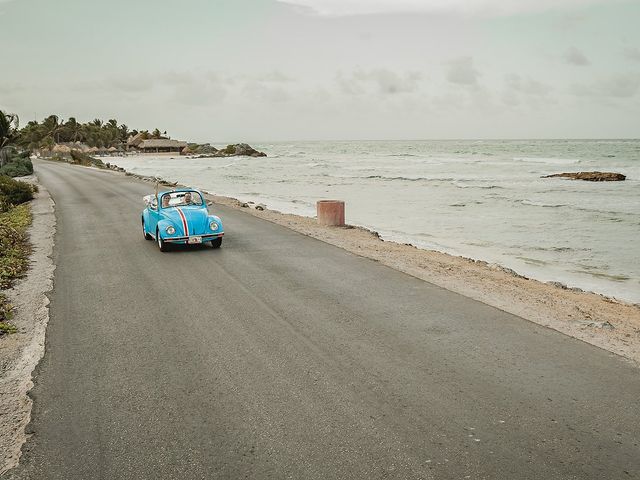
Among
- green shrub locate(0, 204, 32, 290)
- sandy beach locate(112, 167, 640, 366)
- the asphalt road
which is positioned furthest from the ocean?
green shrub locate(0, 204, 32, 290)

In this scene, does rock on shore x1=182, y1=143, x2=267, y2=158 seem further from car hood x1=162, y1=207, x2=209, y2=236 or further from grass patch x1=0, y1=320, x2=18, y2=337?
grass patch x1=0, y1=320, x2=18, y2=337

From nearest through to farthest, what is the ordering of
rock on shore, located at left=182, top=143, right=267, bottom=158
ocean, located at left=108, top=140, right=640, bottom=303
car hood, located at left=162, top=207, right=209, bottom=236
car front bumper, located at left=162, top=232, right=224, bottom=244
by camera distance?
car front bumper, located at left=162, top=232, right=224, bottom=244 < car hood, located at left=162, top=207, right=209, bottom=236 < ocean, located at left=108, top=140, right=640, bottom=303 < rock on shore, located at left=182, top=143, right=267, bottom=158

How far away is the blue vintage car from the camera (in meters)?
13.5

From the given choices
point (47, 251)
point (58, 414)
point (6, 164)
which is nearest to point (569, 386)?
point (58, 414)

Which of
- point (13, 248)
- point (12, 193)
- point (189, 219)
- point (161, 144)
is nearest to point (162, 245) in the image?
point (189, 219)

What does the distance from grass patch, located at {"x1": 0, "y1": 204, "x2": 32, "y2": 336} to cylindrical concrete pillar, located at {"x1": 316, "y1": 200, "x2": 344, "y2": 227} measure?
32.2 feet

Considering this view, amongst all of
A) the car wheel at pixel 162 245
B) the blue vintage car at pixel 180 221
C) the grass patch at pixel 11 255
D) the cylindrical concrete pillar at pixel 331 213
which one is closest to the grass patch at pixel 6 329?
the grass patch at pixel 11 255

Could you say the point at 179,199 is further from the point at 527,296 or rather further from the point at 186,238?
the point at 527,296

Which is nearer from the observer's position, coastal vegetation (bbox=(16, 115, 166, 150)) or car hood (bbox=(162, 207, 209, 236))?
car hood (bbox=(162, 207, 209, 236))

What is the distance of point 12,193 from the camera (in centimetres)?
2567

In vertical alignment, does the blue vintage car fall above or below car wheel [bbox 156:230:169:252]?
above

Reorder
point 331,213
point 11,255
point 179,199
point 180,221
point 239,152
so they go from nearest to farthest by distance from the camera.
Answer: point 11,255, point 180,221, point 179,199, point 331,213, point 239,152

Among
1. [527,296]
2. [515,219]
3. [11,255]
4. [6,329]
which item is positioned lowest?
[515,219]

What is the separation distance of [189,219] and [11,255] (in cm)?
441
